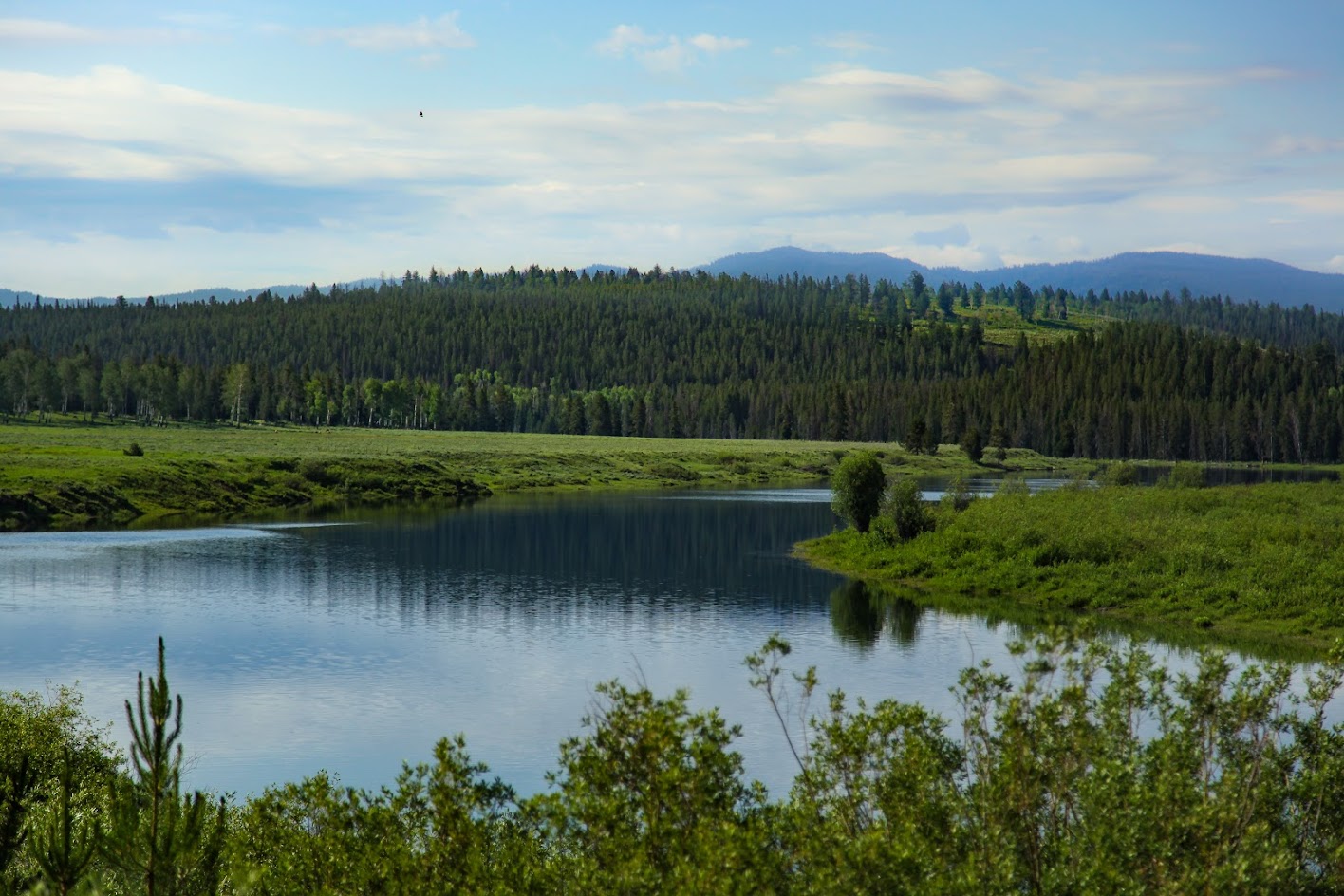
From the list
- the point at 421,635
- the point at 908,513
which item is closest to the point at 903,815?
the point at 421,635

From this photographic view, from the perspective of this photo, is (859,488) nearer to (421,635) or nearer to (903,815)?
(421,635)

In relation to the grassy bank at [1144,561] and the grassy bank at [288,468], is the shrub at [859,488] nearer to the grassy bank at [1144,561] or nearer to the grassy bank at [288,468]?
the grassy bank at [1144,561]

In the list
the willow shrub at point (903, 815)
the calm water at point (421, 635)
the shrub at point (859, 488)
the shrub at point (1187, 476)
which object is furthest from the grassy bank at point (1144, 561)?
the willow shrub at point (903, 815)

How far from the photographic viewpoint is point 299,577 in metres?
67.6

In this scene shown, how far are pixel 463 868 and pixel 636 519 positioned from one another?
87.9 m

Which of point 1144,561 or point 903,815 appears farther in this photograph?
point 1144,561

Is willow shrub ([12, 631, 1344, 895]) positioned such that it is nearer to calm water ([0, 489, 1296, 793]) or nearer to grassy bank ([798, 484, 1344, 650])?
calm water ([0, 489, 1296, 793])

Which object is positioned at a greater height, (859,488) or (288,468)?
(859,488)

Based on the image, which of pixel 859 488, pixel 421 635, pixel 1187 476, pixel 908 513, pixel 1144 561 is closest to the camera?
pixel 421 635

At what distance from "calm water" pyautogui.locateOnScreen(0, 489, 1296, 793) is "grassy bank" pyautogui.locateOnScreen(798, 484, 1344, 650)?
203 inches

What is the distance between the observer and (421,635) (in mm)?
52094

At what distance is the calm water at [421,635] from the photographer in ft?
119

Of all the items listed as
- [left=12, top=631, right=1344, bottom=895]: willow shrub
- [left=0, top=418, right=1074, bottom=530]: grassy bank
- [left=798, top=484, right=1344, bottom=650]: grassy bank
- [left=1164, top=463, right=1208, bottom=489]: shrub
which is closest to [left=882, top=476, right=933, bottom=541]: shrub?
[left=798, top=484, right=1344, bottom=650]: grassy bank

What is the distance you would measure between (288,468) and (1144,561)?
93514 millimetres
